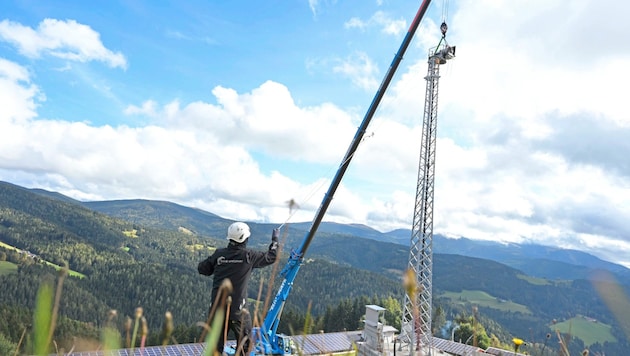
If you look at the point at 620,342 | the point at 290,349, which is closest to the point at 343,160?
the point at 290,349

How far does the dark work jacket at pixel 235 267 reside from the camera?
6.76m

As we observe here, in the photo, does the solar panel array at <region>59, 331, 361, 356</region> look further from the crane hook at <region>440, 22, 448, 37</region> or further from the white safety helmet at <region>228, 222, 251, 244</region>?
the crane hook at <region>440, 22, 448, 37</region>

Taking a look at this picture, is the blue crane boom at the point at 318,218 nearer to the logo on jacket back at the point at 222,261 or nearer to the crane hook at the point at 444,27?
the logo on jacket back at the point at 222,261

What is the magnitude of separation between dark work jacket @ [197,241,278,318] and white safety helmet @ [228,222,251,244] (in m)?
0.08

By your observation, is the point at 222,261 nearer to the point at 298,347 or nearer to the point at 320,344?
the point at 320,344

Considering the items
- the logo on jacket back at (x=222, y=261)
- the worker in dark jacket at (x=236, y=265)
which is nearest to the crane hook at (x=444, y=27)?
the worker in dark jacket at (x=236, y=265)

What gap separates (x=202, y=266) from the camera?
700 centimetres

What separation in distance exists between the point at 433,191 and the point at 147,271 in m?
142

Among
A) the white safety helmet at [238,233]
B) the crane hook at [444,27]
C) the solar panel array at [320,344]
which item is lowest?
the solar panel array at [320,344]

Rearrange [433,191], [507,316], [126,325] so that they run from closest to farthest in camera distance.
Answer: [126,325]
[433,191]
[507,316]

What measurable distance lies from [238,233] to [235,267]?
1.84ft

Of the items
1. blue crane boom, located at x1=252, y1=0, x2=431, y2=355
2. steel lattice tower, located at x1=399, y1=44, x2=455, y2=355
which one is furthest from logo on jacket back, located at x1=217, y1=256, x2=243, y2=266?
steel lattice tower, located at x1=399, y1=44, x2=455, y2=355

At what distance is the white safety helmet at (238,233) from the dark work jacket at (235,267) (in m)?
0.08

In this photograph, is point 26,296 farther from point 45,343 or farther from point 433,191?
point 45,343
